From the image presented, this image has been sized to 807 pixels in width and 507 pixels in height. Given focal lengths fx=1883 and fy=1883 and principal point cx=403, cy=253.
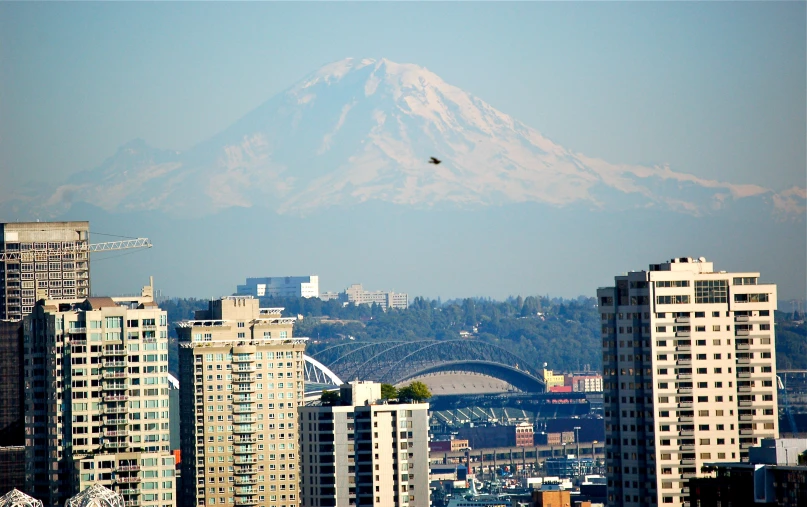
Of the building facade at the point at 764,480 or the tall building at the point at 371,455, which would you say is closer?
the building facade at the point at 764,480

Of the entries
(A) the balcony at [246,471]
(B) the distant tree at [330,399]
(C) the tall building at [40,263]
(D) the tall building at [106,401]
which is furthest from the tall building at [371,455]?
(C) the tall building at [40,263]

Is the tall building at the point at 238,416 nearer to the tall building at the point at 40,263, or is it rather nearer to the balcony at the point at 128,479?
the balcony at the point at 128,479

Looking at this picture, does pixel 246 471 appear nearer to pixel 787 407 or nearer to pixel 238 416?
pixel 238 416

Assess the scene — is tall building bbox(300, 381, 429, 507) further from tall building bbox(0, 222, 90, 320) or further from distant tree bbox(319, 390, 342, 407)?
tall building bbox(0, 222, 90, 320)

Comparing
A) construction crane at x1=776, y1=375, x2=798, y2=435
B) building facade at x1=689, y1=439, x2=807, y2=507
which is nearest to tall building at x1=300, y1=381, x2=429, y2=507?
building facade at x1=689, y1=439, x2=807, y2=507

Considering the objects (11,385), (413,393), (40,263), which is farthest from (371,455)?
(40,263)

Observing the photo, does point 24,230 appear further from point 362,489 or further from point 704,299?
point 704,299

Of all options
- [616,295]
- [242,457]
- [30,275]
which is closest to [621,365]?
[616,295]
